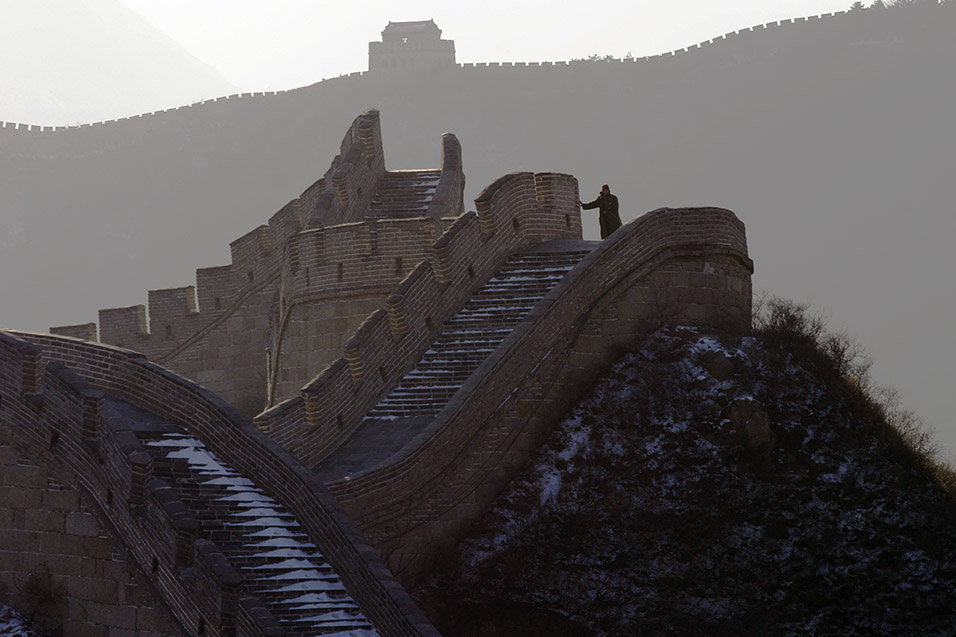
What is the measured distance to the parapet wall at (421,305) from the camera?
19.9 meters

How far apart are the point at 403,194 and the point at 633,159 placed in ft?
216

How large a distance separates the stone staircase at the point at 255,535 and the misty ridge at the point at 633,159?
72.3 meters

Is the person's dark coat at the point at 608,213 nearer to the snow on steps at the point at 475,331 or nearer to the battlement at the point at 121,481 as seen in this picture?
the snow on steps at the point at 475,331

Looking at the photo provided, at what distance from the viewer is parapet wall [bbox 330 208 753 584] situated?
18406 millimetres

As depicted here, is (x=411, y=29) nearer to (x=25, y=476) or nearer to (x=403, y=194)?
(x=403, y=194)

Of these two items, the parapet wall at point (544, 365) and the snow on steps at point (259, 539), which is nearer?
the snow on steps at point (259, 539)

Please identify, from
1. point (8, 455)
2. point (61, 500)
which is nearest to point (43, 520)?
point (61, 500)

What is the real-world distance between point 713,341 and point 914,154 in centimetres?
7541

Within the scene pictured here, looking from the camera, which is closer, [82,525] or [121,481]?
[121,481]

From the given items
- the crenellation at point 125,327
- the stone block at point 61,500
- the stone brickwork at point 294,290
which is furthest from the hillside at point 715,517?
the crenellation at point 125,327

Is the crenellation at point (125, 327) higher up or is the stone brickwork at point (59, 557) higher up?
the crenellation at point (125, 327)

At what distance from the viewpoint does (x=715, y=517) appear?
64.0 ft

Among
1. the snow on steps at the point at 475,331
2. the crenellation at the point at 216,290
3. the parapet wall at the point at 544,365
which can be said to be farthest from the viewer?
the crenellation at the point at 216,290

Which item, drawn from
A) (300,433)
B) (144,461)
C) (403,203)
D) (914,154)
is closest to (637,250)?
(300,433)
